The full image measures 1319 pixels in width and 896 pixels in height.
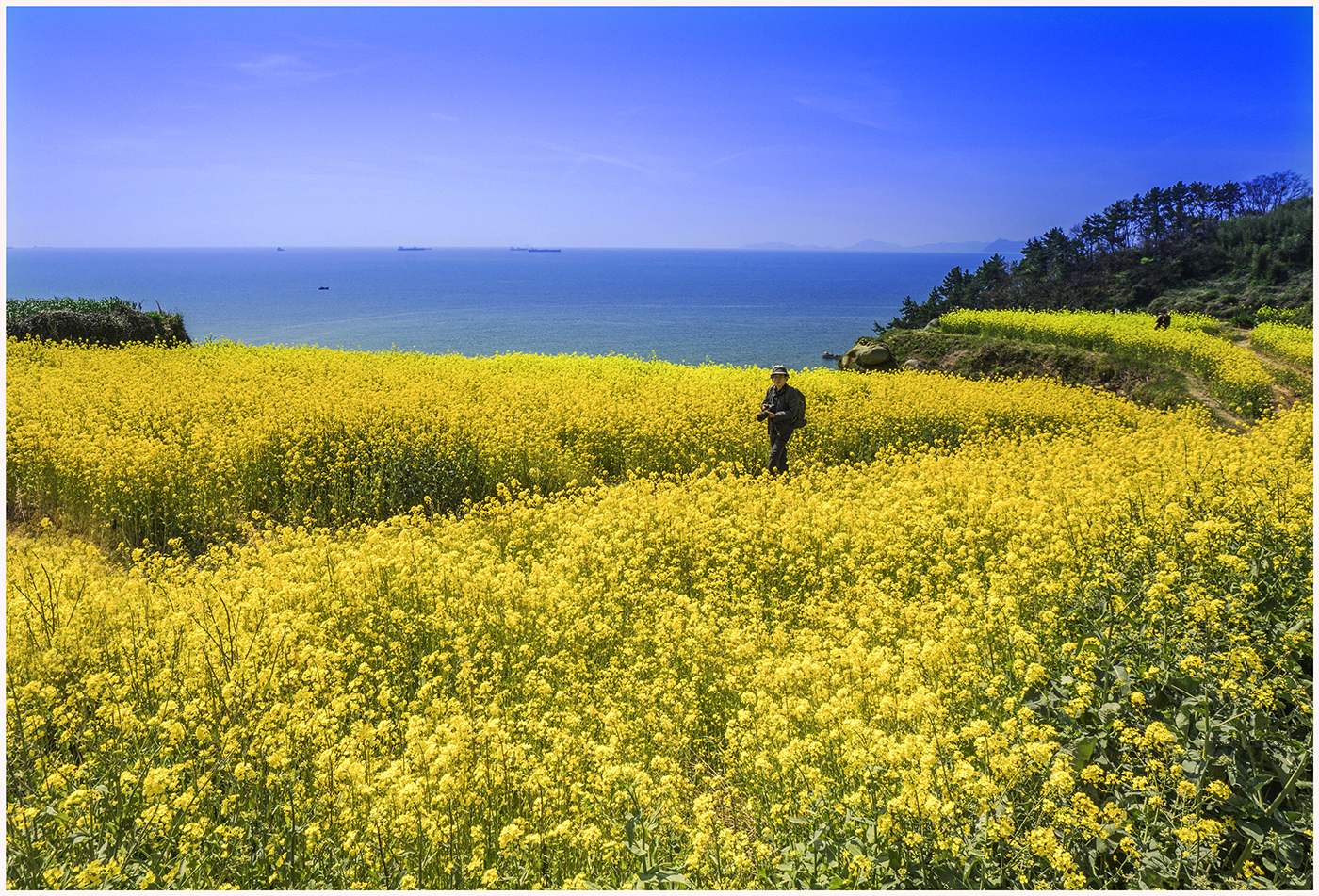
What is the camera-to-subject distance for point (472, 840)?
3.02 meters

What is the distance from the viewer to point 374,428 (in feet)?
34.5

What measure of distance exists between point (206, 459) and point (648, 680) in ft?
25.2

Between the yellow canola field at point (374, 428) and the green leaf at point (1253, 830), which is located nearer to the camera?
the green leaf at point (1253, 830)

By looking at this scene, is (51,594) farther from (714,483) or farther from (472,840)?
(714,483)

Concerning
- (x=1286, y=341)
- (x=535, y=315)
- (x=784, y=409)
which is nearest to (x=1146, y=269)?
(x=1286, y=341)

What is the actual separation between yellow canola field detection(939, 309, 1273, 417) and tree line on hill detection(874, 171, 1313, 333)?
5943 mm

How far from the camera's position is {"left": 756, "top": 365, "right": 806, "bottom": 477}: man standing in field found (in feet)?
33.1

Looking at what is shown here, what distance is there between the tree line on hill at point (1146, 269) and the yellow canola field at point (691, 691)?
3008cm

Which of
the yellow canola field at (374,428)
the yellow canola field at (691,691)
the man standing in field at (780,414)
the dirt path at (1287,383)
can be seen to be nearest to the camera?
the yellow canola field at (691,691)

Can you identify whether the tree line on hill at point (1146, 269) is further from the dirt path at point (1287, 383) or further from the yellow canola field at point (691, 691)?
the yellow canola field at point (691, 691)

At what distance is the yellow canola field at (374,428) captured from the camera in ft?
28.1

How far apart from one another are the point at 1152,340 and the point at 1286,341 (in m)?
4.72

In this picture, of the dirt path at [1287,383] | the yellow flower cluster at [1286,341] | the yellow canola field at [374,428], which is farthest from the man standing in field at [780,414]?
the yellow flower cluster at [1286,341]

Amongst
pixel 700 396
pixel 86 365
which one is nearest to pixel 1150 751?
pixel 700 396
